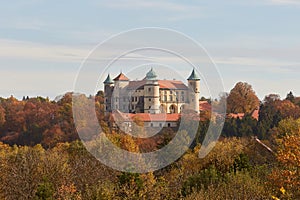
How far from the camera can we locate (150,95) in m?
87.8

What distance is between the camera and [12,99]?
107062 millimetres

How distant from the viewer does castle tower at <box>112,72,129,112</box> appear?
75.2 m

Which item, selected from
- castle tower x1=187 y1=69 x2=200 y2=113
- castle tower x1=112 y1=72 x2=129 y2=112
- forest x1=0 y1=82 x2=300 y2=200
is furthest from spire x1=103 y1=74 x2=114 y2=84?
forest x1=0 y1=82 x2=300 y2=200

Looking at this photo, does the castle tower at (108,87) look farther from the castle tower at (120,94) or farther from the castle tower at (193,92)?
the castle tower at (193,92)

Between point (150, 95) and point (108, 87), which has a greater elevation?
point (108, 87)

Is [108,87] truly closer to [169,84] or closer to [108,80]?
[108,80]

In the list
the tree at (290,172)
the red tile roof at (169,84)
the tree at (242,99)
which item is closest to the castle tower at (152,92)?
the red tile roof at (169,84)

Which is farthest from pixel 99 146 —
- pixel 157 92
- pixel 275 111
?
pixel 157 92

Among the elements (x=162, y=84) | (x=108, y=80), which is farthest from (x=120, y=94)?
(x=162, y=84)

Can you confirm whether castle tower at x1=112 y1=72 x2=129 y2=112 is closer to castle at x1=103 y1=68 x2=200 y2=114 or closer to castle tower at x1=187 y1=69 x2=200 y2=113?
castle at x1=103 y1=68 x2=200 y2=114

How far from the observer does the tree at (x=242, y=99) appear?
280ft

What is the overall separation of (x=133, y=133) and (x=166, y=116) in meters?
16.6

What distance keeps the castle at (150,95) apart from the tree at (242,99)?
4.59 metres

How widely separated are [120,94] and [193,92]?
15.6 meters
